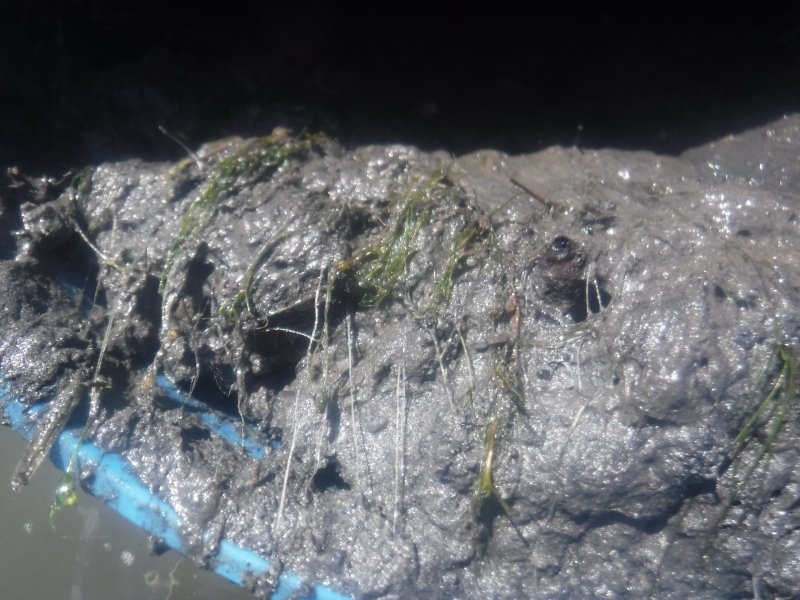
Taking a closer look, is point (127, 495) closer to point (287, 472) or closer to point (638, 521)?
point (287, 472)

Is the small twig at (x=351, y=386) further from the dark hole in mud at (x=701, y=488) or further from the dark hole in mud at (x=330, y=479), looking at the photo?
the dark hole in mud at (x=701, y=488)

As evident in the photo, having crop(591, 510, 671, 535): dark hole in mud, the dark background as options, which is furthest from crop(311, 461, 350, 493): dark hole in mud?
the dark background

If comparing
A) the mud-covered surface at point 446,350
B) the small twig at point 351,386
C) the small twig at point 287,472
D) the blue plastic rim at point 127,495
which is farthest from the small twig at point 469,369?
the blue plastic rim at point 127,495

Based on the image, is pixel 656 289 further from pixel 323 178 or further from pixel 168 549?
pixel 168 549

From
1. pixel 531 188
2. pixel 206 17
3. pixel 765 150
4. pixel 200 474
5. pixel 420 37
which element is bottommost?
pixel 200 474

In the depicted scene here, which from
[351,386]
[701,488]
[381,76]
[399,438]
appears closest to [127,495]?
[351,386]

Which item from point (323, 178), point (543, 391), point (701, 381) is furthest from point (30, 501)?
point (701, 381)
